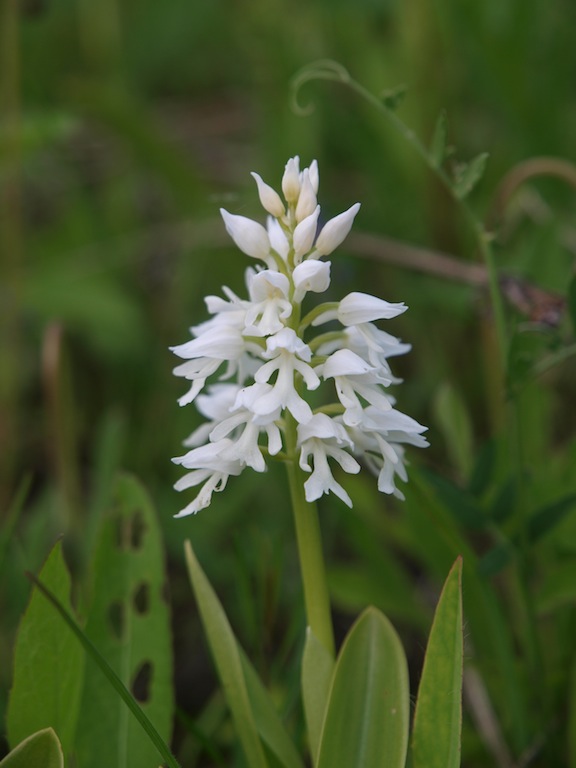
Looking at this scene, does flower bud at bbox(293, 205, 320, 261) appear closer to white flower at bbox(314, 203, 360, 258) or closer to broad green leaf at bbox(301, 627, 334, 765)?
white flower at bbox(314, 203, 360, 258)

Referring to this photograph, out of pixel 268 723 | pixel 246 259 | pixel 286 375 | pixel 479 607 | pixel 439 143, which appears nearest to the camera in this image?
pixel 286 375

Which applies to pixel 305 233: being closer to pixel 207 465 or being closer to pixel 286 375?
pixel 286 375

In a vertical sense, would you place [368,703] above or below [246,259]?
below

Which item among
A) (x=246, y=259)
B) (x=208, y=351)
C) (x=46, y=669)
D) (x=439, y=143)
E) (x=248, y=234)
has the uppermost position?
(x=246, y=259)

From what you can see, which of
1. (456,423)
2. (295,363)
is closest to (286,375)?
(295,363)

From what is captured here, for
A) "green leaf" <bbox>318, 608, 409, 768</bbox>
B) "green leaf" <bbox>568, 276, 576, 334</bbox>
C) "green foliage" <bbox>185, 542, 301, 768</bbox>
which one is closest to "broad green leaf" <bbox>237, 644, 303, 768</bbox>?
"green foliage" <bbox>185, 542, 301, 768</bbox>

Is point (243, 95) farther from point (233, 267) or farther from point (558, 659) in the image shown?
point (558, 659)

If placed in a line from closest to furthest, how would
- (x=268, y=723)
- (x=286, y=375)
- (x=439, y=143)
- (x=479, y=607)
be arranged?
(x=286, y=375) → (x=268, y=723) → (x=439, y=143) → (x=479, y=607)

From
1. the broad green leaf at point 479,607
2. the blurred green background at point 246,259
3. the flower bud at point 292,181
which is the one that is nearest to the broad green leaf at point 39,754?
the broad green leaf at point 479,607
